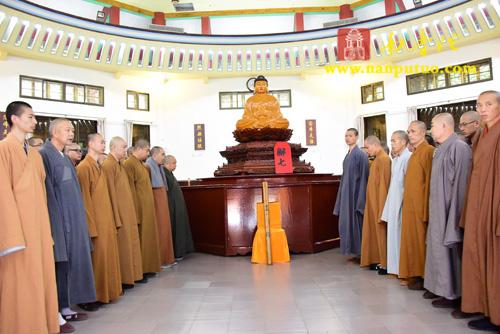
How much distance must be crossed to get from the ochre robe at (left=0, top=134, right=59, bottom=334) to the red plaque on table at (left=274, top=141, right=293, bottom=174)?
340 centimetres

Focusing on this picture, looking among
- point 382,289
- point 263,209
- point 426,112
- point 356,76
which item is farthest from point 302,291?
point 356,76

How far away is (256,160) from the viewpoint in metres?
5.59

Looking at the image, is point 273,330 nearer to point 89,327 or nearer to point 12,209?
point 89,327

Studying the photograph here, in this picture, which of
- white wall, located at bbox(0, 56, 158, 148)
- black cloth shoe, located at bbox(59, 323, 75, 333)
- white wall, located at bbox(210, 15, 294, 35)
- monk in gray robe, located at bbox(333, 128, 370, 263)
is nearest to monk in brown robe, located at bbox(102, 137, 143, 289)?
black cloth shoe, located at bbox(59, 323, 75, 333)

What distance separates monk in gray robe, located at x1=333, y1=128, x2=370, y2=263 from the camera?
4.18 metres

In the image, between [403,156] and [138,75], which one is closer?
[403,156]

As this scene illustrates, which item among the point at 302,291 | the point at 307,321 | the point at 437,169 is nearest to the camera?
the point at 307,321

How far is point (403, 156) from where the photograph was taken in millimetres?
3428

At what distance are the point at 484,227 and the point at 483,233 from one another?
0.12 feet

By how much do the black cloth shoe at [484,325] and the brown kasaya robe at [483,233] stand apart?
0.04 m

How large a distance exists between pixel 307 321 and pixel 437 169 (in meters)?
1.39

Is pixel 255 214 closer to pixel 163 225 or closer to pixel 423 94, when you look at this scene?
pixel 163 225

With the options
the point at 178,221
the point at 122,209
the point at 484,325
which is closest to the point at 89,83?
the point at 178,221

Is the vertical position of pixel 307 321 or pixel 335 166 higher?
pixel 335 166
